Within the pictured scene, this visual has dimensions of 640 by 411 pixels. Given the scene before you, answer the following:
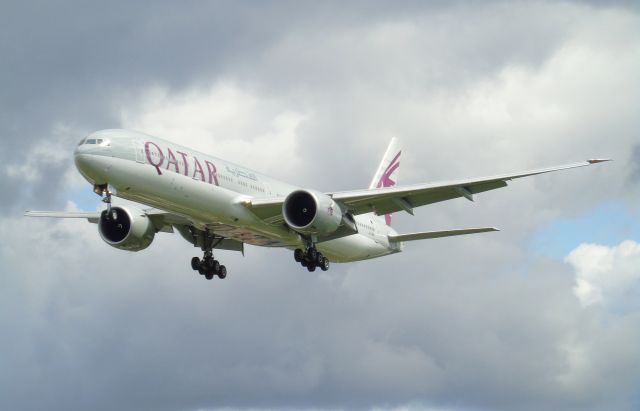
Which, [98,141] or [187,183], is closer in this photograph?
[98,141]

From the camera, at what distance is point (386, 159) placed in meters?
67.3

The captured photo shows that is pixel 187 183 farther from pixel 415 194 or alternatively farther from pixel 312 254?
pixel 415 194

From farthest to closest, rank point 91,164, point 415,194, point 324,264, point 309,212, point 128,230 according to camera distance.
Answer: point 324,264 → point 128,230 → point 415,194 → point 309,212 → point 91,164

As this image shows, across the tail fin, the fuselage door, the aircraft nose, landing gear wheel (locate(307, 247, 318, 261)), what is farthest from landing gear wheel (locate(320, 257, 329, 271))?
the tail fin

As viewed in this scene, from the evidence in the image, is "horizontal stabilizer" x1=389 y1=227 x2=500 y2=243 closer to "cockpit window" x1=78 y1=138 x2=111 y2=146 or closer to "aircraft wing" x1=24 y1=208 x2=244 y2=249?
"aircraft wing" x1=24 y1=208 x2=244 y2=249

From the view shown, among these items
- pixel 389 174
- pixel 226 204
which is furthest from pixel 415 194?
pixel 389 174

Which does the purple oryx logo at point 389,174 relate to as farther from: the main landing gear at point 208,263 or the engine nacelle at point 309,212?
the engine nacelle at point 309,212

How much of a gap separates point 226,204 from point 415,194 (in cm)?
835

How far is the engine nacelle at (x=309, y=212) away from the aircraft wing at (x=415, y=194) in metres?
1.41

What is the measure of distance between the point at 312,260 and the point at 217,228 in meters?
4.67

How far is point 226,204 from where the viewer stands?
47750 millimetres

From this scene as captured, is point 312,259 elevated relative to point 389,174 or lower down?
lower down

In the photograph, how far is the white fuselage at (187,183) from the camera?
43.6 m

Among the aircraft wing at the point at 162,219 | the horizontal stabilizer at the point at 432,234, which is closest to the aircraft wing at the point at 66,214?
the aircraft wing at the point at 162,219
